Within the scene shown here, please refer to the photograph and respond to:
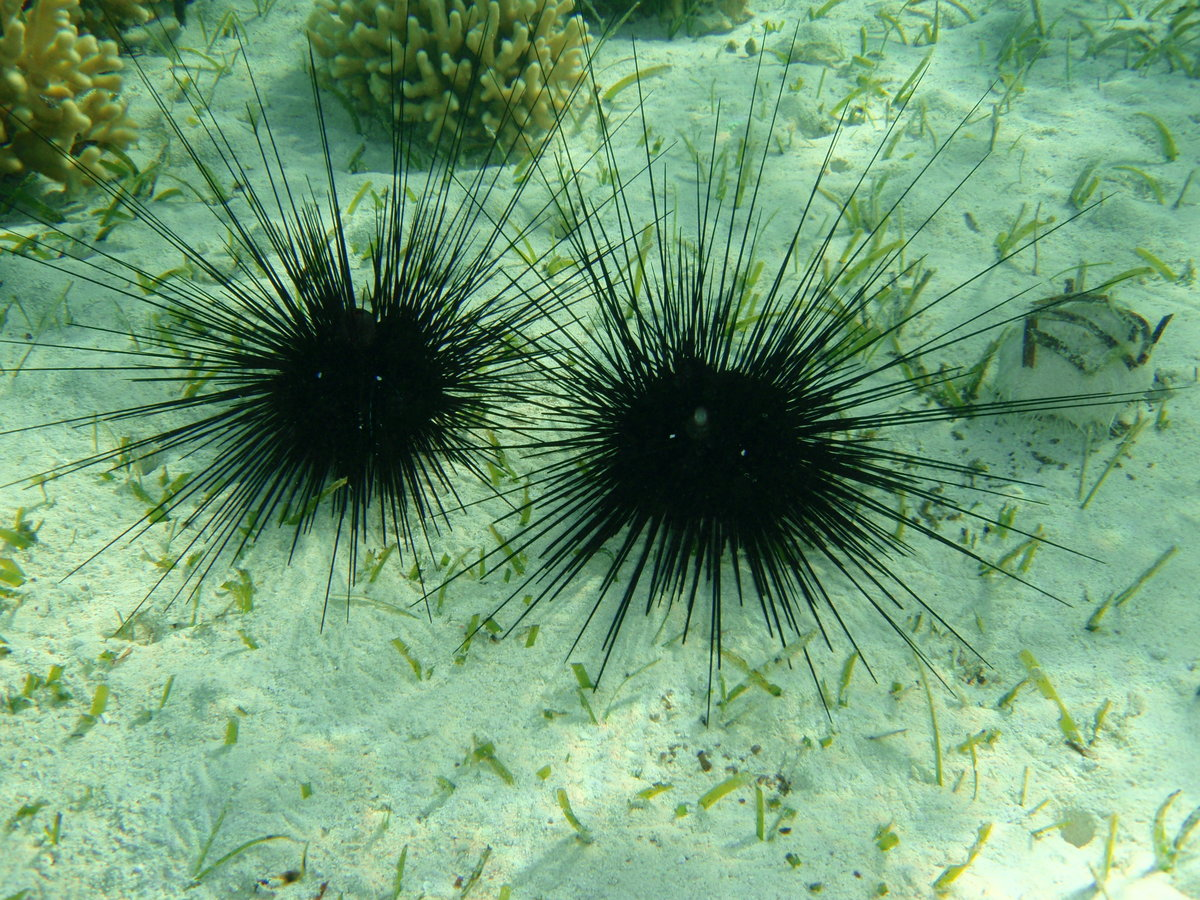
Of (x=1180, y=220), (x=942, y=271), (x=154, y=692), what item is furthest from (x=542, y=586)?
(x=1180, y=220)

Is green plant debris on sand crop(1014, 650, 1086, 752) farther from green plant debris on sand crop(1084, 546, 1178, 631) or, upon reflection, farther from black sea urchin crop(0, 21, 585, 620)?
black sea urchin crop(0, 21, 585, 620)

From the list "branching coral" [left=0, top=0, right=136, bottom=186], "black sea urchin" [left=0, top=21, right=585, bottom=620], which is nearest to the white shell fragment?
"black sea urchin" [left=0, top=21, right=585, bottom=620]

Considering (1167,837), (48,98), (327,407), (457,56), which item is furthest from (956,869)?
(48,98)

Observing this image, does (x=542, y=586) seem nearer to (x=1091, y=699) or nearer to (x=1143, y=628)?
(x=1091, y=699)

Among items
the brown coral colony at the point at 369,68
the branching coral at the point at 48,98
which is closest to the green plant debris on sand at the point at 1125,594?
the brown coral colony at the point at 369,68

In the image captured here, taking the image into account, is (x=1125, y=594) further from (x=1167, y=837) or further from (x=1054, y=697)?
(x=1167, y=837)
